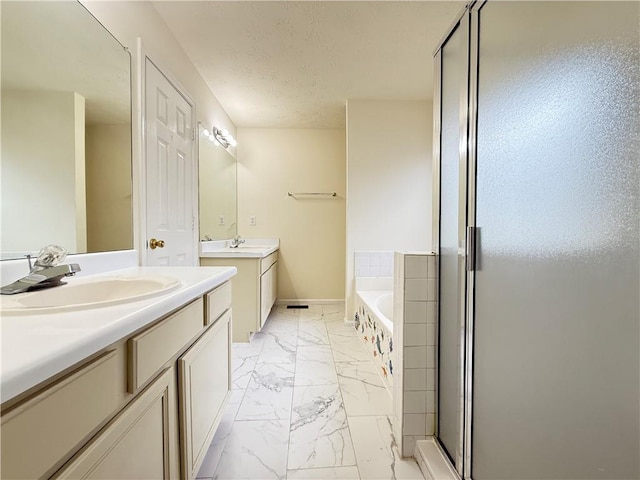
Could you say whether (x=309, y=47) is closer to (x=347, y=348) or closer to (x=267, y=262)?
(x=267, y=262)

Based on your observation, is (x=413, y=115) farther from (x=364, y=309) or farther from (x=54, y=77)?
(x=54, y=77)

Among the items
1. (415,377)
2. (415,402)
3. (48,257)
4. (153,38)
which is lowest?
(415,402)

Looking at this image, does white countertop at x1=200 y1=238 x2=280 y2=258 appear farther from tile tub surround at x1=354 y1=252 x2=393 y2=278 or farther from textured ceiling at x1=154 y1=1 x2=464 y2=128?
textured ceiling at x1=154 y1=1 x2=464 y2=128

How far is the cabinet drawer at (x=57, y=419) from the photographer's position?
39cm

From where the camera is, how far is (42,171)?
98 cm

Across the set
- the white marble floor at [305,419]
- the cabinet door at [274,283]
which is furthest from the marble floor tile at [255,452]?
the cabinet door at [274,283]

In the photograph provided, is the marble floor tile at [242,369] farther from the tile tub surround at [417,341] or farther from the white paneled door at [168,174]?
the tile tub surround at [417,341]

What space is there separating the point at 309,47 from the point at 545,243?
206 cm

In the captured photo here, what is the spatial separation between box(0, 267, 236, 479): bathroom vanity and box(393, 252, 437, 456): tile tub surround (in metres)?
0.81

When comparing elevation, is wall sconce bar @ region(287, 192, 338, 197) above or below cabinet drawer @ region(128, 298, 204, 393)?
above

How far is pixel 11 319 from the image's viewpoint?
56 cm

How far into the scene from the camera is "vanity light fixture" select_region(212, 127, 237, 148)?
9.11 ft

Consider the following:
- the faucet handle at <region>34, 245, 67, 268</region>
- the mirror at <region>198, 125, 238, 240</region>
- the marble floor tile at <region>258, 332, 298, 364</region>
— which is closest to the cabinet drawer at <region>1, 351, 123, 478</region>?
the faucet handle at <region>34, 245, 67, 268</region>

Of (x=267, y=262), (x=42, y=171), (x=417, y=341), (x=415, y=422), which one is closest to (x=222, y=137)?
(x=267, y=262)
